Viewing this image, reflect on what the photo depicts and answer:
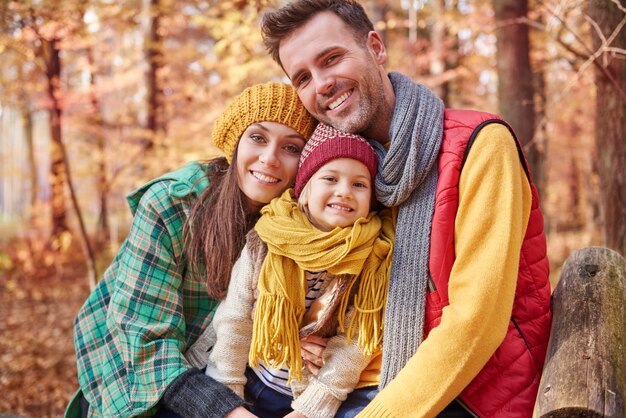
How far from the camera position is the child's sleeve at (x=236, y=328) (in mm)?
2318

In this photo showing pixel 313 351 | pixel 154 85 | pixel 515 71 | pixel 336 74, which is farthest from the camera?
pixel 154 85

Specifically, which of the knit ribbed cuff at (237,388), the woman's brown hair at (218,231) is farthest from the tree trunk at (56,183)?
the knit ribbed cuff at (237,388)

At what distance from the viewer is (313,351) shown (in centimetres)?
223

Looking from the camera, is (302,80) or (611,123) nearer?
(302,80)

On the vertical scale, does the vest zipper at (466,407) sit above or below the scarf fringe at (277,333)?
below

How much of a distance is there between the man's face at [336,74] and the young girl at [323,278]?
12 cm

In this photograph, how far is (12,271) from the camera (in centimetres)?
991

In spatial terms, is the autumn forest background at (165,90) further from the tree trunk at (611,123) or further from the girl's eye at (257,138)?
the girl's eye at (257,138)

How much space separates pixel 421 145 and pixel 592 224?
37.9 ft

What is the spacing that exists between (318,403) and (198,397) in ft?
1.69

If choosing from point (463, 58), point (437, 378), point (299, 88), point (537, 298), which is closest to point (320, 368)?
point (437, 378)

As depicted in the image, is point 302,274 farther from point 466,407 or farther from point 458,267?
point 466,407

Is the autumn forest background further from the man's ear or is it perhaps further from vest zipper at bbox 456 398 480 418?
vest zipper at bbox 456 398 480 418

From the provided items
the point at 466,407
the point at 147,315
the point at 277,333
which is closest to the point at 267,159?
the point at 277,333
